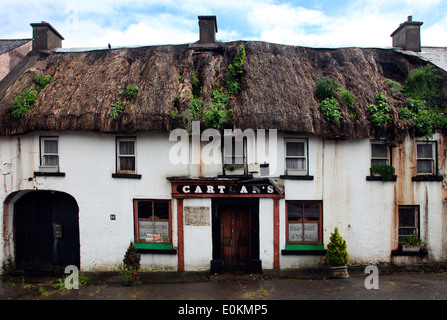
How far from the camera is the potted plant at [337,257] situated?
975 centimetres

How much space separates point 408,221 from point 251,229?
5496 millimetres

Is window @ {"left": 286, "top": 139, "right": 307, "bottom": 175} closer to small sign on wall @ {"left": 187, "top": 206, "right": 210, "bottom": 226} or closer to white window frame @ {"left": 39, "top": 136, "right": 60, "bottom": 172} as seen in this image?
small sign on wall @ {"left": 187, "top": 206, "right": 210, "bottom": 226}

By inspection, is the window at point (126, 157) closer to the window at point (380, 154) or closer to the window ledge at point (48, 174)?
the window ledge at point (48, 174)

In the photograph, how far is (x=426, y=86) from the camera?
11578mm

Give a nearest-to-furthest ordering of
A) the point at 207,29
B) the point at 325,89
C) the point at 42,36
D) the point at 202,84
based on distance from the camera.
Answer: the point at 325,89, the point at 202,84, the point at 207,29, the point at 42,36

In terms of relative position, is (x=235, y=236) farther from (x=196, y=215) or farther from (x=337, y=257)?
(x=337, y=257)

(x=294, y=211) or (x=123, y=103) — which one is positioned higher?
(x=123, y=103)

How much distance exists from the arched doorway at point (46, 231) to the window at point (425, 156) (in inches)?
483

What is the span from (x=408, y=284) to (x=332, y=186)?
3.56 metres

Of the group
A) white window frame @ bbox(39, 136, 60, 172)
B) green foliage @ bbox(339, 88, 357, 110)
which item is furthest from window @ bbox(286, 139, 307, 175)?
white window frame @ bbox(39, 136, 60, 172)

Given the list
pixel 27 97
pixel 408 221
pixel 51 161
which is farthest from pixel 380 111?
pixel 27 97

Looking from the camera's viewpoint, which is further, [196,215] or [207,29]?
[207,29]

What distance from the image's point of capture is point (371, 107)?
35.0 feet

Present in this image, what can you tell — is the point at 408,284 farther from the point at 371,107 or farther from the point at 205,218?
the point at 205,218
